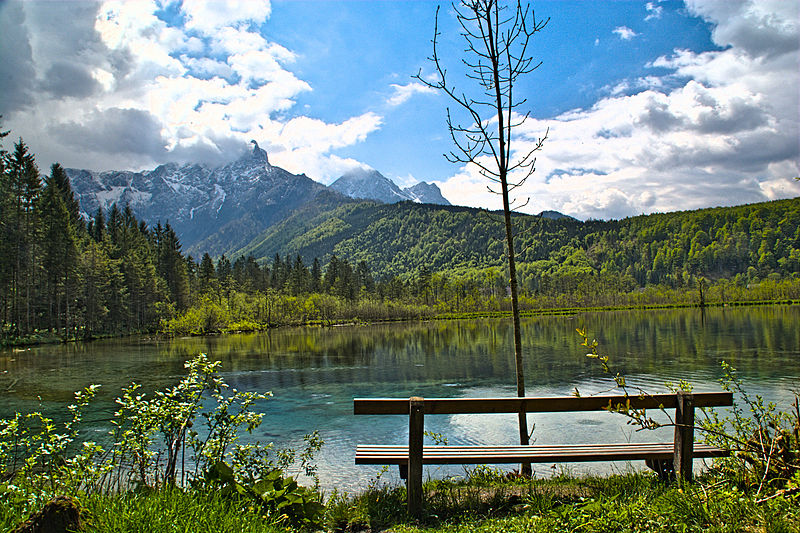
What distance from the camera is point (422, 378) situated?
2638 cm

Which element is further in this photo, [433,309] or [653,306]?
[653,306]

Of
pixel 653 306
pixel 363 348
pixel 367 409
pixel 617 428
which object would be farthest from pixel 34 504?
pixel 653 306

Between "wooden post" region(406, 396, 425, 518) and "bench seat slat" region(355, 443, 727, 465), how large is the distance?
214mm

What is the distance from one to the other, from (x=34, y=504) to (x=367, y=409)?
3.37m

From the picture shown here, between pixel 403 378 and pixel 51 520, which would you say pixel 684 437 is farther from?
pixel 403 378

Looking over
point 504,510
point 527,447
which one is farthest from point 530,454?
point 504,510

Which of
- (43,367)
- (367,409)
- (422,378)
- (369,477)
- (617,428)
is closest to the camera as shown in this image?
(367,409)

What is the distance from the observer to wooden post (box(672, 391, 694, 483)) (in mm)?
5699

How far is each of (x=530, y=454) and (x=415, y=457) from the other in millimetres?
1539

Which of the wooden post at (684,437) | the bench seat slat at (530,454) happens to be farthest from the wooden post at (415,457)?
the wooden post at (684,437)

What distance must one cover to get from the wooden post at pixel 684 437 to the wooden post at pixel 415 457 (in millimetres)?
3037

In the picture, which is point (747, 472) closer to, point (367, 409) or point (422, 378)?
point (367, 409)

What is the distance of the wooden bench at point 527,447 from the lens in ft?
18.7

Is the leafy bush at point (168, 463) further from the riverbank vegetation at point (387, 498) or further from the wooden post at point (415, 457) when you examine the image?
the wooden post at point (415, 457)
